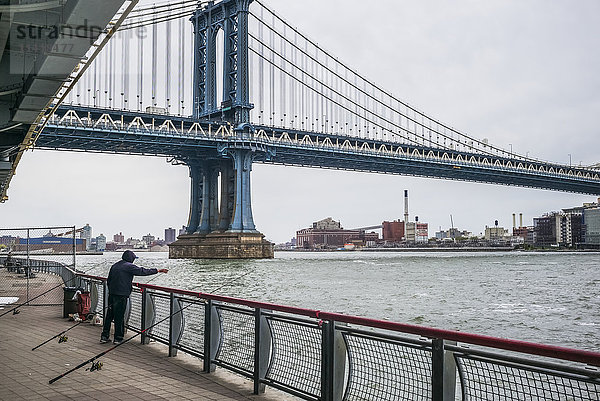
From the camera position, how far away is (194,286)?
1500 inches

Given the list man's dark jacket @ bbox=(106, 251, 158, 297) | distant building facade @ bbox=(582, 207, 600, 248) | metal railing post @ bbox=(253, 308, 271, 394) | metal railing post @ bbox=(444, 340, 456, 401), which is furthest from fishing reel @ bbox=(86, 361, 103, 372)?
distant building facade @ bbox=(582, 207, 600, 248)

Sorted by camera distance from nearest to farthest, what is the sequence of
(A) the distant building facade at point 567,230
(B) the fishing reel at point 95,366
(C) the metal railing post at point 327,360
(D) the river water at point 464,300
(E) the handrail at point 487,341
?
(E) the handrail at point 487,341, (C) the metal railing post at point 327,360, (B) the fishing reel at point 95,366, (D) the river water at point 464,300, (A) the distant building facade at point 567,230

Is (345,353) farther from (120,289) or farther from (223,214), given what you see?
(223,214)

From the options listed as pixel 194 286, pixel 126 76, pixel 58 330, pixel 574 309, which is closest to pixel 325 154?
pixel 126 76

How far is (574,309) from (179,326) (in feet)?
77.0

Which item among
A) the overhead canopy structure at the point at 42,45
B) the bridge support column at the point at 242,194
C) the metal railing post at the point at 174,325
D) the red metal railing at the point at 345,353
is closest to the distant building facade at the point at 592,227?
the bridge support column at the point at 242,194

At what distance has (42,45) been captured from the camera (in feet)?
33.2

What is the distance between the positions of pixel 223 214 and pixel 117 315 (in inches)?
2878

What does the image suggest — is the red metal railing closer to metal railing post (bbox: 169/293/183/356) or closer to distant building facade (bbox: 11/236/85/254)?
metal railing post (bbox: 169/293/183/356)

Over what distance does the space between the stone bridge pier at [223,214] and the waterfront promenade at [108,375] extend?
2666 inches

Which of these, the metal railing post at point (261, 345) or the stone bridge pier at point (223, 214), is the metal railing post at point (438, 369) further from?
the stone bridge pier at point (223, 214)

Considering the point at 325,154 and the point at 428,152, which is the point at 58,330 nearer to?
the point at 325,154

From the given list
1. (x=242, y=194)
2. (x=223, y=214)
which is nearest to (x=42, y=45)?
(x=242, y=194)

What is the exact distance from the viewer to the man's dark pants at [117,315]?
35.6 ft
